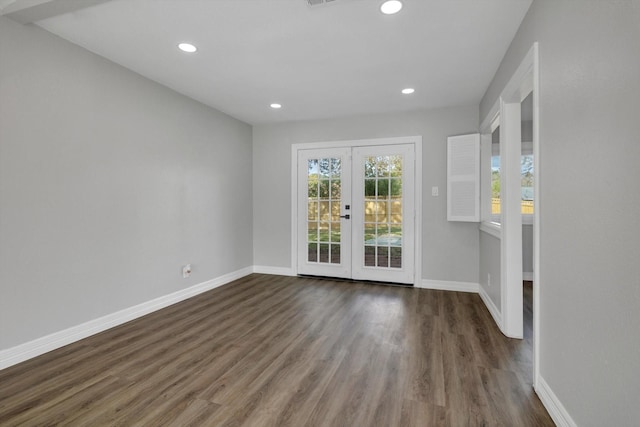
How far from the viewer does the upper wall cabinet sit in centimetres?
397

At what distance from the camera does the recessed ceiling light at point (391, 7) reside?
210 centimetres

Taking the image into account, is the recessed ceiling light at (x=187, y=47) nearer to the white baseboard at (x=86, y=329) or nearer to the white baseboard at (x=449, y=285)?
the white baseboard at (x=86, y=329)

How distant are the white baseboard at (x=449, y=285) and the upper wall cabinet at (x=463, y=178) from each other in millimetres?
911

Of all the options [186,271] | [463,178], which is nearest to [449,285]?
[463,178]

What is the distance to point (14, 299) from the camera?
2.32 metres

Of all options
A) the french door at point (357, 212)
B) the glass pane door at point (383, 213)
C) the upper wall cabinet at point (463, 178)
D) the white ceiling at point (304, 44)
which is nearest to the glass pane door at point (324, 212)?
the french door at point (357, 212)

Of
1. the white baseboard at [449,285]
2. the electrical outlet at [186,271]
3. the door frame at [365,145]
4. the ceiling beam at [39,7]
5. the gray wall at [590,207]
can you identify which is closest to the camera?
the gray wall at [590,207]

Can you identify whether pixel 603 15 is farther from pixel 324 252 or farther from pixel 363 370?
pixel 324 252

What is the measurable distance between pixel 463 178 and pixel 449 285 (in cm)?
148

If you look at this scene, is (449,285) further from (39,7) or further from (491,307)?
(39,7)

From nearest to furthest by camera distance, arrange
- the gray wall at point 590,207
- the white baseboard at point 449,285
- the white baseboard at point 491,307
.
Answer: the gray wall at point 590,207, the white baseboard at point 491,307, the white baseboard at point 449,285

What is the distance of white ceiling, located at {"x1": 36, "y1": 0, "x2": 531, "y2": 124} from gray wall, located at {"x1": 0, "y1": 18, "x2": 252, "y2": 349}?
30 cm

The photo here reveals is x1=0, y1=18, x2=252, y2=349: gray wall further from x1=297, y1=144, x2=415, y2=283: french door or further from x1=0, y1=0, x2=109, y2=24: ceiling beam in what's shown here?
x1=297, y1=144, x2=415, y2=283: french door

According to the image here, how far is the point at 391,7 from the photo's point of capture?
84.6 inches
